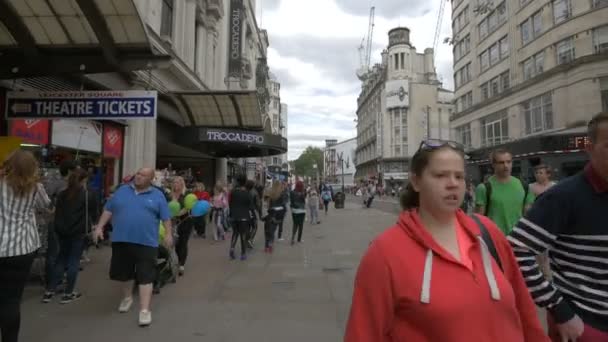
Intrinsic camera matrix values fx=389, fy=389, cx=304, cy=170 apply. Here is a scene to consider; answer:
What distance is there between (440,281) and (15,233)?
3.33 meters

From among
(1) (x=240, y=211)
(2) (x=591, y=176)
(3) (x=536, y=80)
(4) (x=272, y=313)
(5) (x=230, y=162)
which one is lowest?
(4) (x=272, y=313)

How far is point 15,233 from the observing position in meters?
3.17

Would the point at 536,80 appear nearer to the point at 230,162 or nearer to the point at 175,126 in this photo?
the point at 230,162

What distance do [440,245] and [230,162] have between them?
89.4 ft

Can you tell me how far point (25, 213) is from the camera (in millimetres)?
3352

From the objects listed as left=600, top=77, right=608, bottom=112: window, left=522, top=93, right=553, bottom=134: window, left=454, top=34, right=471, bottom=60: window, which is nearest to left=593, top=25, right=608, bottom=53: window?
left=600, top=77, right=608, bottom=112: window

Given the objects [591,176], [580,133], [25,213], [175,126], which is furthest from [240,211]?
[580,133]

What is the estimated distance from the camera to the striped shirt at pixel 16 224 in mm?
3107

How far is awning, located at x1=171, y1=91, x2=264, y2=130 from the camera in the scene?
538 inches

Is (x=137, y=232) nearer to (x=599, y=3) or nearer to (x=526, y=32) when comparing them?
(x=599, y=3)

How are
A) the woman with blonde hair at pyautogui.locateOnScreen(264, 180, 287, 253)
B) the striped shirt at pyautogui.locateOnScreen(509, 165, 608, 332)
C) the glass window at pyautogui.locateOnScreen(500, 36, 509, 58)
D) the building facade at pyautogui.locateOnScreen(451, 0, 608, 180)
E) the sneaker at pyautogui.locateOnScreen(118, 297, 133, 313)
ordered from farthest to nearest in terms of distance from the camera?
the glass window at pyautogui.locateOnScreen(500, 36, 509, 58)
the building facade at pyautogui.locateOnScreen(451, 0, 608, 180)
the woman with blonde hair at pyautogui.locateOnScreen(264, 180, 287, 253)
the sneaker at pyautogui.locateOnScreen(118, 297, 133, 313)
the striped shirt at pyautogui.locateOnScreen(509, 165, 608, 332)

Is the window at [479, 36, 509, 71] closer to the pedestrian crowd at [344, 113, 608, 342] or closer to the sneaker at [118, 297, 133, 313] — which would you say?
the sneaker at [118, 297, 133, 313]

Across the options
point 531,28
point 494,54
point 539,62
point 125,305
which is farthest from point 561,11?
point 125,305

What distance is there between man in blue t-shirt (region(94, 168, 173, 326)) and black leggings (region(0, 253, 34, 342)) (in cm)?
139
